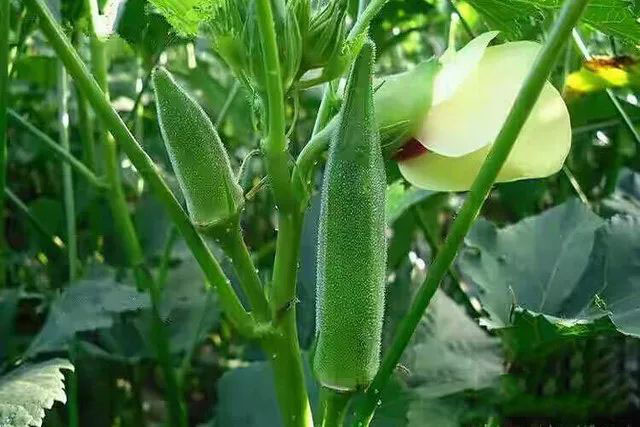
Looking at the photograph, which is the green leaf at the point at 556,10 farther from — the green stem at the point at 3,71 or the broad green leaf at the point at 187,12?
the green stem at the point at 3,71

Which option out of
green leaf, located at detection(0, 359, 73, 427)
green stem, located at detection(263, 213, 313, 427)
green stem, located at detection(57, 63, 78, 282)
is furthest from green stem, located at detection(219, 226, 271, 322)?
green stem, located at detection(57, 63, 78, 282)

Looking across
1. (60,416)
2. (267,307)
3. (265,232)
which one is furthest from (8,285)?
(267,307)

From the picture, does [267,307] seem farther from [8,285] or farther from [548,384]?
[8,285]

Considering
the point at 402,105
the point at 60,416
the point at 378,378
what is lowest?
the point at 60,416

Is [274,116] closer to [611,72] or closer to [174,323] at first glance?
[611,72]

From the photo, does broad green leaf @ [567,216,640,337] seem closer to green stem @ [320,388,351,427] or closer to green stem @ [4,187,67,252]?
green stem @ [320,388,351,427]

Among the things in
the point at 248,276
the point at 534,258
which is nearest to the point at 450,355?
the point at 534,258
